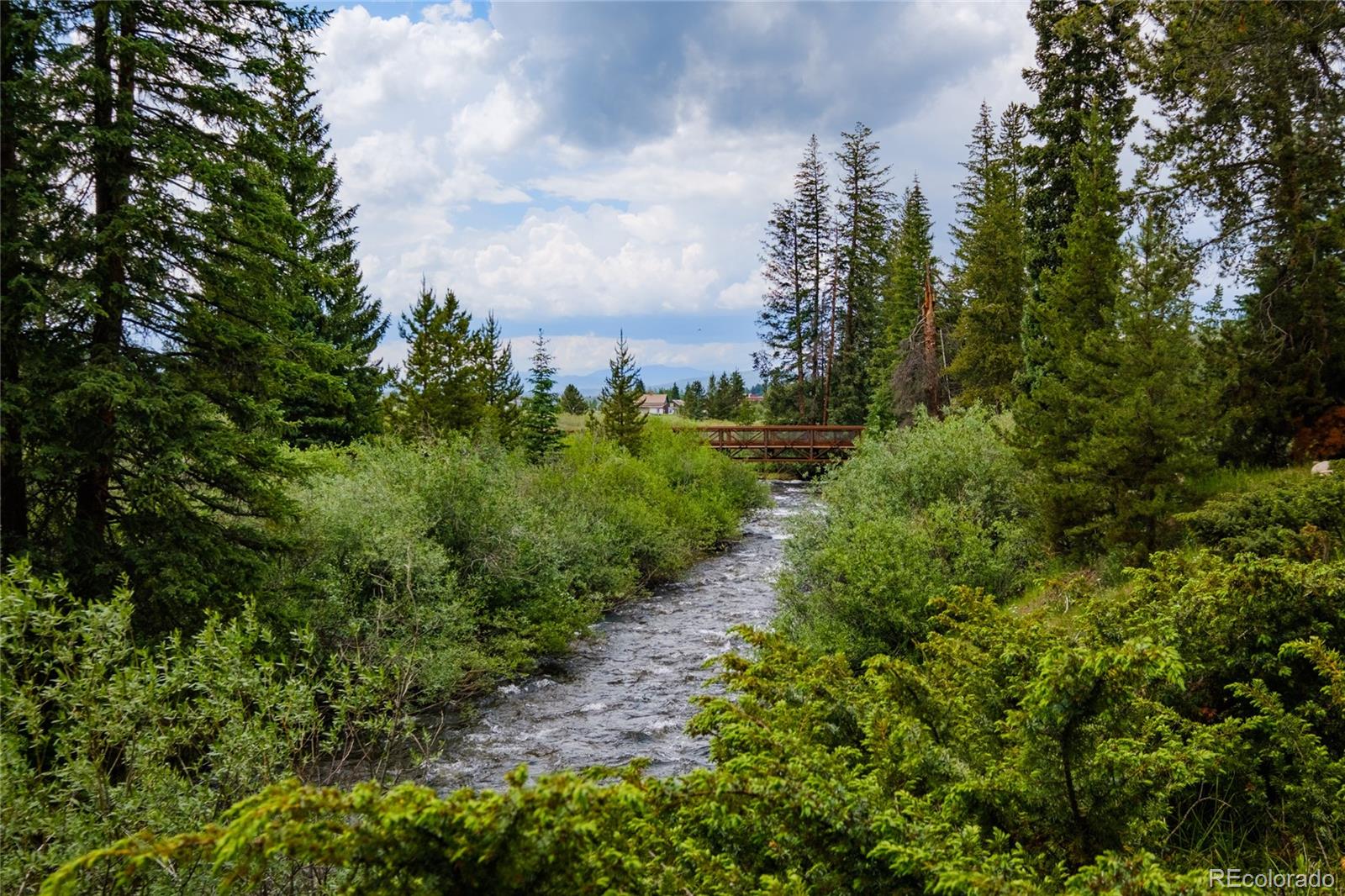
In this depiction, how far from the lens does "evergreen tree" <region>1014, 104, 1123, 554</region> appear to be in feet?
29.2

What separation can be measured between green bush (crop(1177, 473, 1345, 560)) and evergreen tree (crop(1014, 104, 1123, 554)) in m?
1.73

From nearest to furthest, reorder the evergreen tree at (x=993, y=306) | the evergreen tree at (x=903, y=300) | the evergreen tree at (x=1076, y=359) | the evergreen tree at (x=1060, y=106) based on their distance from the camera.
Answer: the evergreen tree at (x=1076, y=359) → the evergreen tree at (x=1060, y=106) → the evergreen tree at (x=993, y=306) → the evergreen tree at (x=903, y=300)

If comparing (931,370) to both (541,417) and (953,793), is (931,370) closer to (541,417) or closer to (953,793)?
(541,417)

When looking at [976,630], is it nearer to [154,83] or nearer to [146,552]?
[146,552]

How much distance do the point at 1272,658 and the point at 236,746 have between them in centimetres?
553

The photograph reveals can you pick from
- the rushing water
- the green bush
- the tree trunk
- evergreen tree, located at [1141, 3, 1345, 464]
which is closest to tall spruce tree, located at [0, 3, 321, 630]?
the tree trunk

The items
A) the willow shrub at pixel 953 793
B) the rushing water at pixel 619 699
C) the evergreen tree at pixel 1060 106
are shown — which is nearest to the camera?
the willow shrub at pixel 953 793

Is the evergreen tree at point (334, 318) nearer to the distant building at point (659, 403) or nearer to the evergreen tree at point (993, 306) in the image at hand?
the evergreen tree at point (993, 306)

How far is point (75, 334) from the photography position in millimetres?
6016

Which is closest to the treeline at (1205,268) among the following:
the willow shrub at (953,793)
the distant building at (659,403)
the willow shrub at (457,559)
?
the willow shrub at (953,793)

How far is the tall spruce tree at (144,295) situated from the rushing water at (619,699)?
10.0 feet

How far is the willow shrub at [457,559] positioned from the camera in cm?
834

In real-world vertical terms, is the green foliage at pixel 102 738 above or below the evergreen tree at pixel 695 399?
below

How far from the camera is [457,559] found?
1038 centimetres
